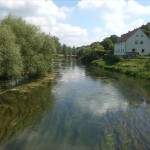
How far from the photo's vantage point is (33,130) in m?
19.1

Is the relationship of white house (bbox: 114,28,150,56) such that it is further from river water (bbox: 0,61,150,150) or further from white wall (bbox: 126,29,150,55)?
river water (bbox: 0,61,150,150)

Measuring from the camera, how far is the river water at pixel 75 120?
16.8 m

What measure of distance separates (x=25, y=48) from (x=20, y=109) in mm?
20980

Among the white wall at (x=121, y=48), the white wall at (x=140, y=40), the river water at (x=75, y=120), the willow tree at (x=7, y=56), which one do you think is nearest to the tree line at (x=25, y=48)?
the willow tree at (x=7, y=56)

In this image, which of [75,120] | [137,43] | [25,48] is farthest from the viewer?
[137,43]

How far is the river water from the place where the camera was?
16.8 meters

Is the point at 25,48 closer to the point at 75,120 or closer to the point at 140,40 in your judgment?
the point at 75,120

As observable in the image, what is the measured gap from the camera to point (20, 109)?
24672 mm

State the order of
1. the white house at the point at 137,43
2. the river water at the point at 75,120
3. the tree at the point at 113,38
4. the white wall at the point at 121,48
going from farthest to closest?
1. the tree at the point at 113,38
2. the white wall at the point at 121,48
3. the white house at the point at 137,43
4. the river water at the point at 75,120

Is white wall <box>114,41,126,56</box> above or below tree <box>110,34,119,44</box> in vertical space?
below

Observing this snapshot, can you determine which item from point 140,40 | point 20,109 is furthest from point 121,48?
point 20,109

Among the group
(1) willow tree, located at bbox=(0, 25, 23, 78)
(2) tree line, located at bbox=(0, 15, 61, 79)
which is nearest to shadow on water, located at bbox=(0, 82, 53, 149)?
(1) willow tree, located at bbox=(0, 25, 23, 78)

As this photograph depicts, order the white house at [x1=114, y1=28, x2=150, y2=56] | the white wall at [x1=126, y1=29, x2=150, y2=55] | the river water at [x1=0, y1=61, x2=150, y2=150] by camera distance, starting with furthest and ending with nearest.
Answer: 1. the white house at [x1=114, y1=28, x2=150, y2=56]
2. the white wall at [x1=126, y1=29, x2=150, y2=55]
3. the river water at [x1=0, y1=61, x2=150, y2=150]

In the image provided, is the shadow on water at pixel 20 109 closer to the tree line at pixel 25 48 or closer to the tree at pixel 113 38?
the tree line at pixel 25 48
